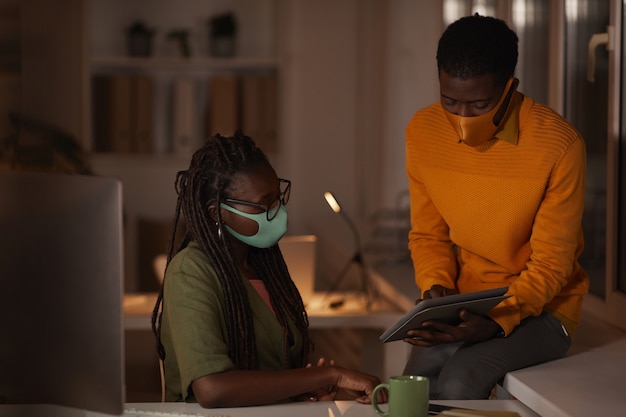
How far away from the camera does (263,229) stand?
75.6 inches

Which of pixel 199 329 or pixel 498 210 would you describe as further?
pixel 498 210

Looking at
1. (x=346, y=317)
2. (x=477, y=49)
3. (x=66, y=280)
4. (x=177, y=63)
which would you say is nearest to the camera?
(x=66, y=280)

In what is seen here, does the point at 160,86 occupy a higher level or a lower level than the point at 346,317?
higher

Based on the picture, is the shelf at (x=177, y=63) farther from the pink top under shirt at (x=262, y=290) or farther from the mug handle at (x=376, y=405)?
the mug handle at (x=376, y=405)

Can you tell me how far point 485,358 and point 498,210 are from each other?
0.33 m

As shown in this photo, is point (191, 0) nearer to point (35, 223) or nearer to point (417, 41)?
point (417, 41)

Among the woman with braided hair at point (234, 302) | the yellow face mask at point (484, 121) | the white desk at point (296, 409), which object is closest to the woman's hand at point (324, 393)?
the woman with braided hair at point (234, 302)

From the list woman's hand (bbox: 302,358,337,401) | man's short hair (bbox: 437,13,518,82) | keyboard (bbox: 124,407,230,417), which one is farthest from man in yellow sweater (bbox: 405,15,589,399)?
keyboard (bbox: 124,407,230,417)

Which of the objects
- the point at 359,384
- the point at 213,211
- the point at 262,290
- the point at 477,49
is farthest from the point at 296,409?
the point at 477,49

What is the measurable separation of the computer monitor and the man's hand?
0.91 metres

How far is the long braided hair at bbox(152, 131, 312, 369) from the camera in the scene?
5.99 feet

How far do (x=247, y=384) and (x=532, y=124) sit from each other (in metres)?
0.88

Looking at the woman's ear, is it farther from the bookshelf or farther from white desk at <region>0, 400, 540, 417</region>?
the bookshelf

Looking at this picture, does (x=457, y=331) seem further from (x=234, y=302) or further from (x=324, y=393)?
(x=234, y=302)
